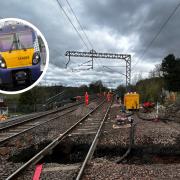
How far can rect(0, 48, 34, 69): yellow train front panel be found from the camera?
13.9 feet

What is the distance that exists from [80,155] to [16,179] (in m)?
4.12

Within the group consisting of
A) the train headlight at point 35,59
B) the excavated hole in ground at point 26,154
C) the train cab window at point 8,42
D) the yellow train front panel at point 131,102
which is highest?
the train cab window at point 8,42

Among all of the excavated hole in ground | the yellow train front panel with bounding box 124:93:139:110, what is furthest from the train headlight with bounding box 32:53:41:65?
the yellow train front panel with bounding box 124:93:139:110

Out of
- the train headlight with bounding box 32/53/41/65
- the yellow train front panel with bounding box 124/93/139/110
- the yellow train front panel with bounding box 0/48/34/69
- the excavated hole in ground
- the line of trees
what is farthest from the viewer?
the line of trees

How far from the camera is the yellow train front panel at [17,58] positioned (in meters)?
4.23

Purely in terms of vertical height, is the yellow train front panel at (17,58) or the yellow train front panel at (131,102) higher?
the yellow train front panel at (17,58)

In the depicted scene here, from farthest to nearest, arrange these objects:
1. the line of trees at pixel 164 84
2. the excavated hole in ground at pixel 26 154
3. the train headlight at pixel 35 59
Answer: the line of trees at pixel 164 84 < the excavated hole in ground at pixel 26 154 < the train headlight at pixel 35 59

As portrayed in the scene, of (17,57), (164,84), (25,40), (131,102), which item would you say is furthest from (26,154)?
(164,84)

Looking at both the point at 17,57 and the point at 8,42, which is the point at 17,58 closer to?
the point at 17,57

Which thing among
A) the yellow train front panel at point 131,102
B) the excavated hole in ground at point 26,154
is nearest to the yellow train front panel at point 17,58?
the excavated hole in ground at point 26,154

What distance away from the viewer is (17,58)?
14.1 feet

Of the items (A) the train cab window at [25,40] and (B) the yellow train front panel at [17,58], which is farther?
(A) the train cab window at [25,40]

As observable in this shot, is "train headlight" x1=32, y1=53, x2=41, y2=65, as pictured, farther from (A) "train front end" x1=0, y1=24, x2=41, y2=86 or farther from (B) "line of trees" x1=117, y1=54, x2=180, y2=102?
(B) "line of trees" x1=117, y1=54, x2=180, y2=102

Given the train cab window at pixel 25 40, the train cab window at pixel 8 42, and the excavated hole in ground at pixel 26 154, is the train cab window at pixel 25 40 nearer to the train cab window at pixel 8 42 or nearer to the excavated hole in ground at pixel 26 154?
the train cab window at pixel 8 42
